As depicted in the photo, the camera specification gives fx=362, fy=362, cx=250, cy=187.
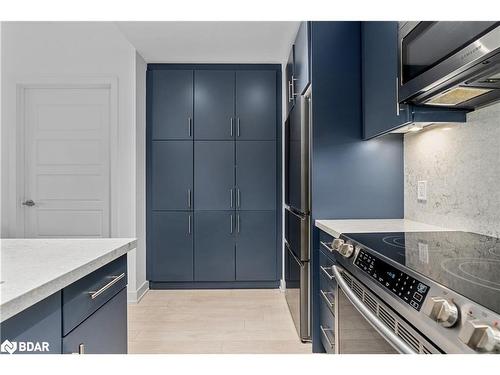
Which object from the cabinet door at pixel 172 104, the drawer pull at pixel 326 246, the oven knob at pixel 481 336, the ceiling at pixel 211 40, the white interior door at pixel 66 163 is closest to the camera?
the oven knob at pixel 481 336

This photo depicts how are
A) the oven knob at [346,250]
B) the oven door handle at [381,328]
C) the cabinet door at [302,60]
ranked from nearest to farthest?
the oven door handle at [381,328], the oven knob at [346,250], the cabinet door at [302,60]

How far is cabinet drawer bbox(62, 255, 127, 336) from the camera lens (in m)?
0.96

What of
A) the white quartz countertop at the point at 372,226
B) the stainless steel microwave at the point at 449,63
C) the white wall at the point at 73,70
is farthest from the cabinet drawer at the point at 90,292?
the white wall at the point at 73,70

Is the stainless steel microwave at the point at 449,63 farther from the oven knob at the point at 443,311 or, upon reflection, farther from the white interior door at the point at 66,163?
the white interior door at the point at 66,163

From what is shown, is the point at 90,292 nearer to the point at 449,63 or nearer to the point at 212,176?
the point at 449,63

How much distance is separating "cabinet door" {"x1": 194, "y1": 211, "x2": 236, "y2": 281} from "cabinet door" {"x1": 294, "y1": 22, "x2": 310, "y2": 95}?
153cm

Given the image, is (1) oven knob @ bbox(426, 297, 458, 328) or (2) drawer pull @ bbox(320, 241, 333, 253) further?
(2) drawer pull @ bbox(320, 241, 333, 253)

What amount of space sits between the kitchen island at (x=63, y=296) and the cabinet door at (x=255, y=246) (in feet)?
7.43

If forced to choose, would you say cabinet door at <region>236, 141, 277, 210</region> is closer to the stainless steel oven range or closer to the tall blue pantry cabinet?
the tall blue pantry cabinet

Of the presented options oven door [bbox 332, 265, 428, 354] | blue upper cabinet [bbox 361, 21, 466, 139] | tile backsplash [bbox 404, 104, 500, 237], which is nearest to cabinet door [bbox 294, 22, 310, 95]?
blue upper cabinet [bbox 361, 21, 466, 139]

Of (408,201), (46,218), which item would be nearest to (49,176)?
(46,218)

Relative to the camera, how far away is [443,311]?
28.9 inches

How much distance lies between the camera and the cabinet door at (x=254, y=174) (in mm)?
3660
